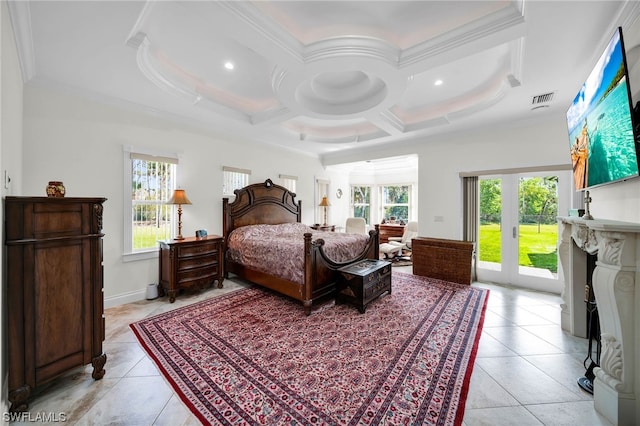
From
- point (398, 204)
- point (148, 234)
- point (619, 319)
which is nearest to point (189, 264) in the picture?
point (148, 234)

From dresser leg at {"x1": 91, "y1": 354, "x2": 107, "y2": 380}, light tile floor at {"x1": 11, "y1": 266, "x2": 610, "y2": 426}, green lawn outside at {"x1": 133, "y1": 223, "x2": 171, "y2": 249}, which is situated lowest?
light tile floor at {"x1": 11, "y1": 266, "x2": 610, "y2": 426}

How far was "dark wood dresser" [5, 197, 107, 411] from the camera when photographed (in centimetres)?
152

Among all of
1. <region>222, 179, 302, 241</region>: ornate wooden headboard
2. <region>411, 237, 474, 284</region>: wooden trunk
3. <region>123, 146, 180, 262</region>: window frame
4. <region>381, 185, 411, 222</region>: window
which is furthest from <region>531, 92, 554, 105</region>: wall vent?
<region>123, 146, 180, 262</region>: window frame

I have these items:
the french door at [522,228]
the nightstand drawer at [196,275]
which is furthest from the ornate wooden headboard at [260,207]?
the french door at [522,228]

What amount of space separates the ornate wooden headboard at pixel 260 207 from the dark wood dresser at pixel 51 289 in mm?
2569

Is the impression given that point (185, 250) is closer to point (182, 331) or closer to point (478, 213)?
point (182, 331)

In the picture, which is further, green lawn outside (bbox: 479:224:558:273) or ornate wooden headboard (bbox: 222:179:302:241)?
ornate wooden headboard (bbox: 222:179:302:241)

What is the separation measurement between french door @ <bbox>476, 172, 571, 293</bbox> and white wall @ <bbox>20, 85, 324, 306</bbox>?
4740 mm

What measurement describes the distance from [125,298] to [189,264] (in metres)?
0.87

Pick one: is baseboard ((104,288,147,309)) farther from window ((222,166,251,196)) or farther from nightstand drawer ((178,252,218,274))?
window ((222,166,251,196))

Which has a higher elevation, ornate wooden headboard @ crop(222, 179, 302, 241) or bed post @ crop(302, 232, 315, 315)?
ornate wooden headboard @ crop(222, 179, 302, 241)

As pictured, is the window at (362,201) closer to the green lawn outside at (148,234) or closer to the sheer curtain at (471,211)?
the sheer curtain at (471,211)

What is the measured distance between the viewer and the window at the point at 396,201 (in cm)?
771

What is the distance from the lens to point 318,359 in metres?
2.06
